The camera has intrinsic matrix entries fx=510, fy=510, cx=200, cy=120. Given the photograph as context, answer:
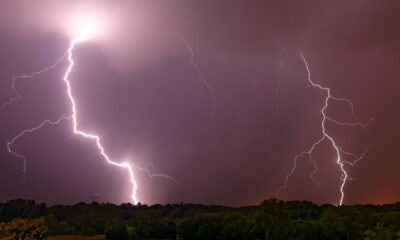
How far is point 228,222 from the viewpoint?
89.7 metres

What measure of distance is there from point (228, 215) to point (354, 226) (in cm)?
2822

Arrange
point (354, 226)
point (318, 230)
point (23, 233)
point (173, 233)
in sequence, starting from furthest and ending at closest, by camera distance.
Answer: point (173, 233) → point (318, 230) → point (354, 226) → point (23, 233)

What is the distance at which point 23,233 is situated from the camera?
49.6 metres

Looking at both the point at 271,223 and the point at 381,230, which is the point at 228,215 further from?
the point at 381,230

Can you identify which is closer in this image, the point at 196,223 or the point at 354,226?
the point at 354,226

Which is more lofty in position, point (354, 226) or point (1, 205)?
point (1, 205)

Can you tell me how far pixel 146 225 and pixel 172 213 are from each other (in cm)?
3471

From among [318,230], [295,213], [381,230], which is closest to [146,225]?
[295,213]

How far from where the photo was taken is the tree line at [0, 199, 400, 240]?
71188mm

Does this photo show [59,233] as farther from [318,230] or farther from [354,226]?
[354,226]

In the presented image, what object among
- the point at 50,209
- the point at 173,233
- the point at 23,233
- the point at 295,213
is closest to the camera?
the point at 23,233

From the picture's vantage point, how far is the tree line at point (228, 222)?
71.2m

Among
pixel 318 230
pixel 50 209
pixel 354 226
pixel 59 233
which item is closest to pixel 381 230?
pixel 354 226

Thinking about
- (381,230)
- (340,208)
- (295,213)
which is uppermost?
(295,213)
